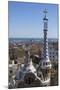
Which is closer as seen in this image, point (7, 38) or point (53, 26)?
point (7, 38)

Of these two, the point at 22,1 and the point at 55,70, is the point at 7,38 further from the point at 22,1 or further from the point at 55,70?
the point at 55,70

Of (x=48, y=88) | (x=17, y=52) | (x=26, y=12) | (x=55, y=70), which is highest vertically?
(x=26, y=12)

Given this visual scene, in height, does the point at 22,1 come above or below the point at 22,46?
above

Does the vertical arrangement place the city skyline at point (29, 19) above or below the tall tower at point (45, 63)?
above

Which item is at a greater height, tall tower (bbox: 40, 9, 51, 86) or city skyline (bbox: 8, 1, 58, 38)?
city skyline (bbox: 8, 1, 58, 38)

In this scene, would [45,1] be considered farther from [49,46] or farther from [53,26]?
[49,46]

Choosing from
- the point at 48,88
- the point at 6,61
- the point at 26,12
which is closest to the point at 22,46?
the point at 6,61

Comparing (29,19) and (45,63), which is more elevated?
(29,19)
